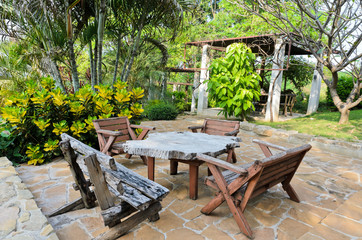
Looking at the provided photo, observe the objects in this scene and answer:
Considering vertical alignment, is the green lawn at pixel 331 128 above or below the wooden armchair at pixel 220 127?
below

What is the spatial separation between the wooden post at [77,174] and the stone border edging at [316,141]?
536 cm

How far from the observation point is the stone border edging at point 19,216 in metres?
1.73

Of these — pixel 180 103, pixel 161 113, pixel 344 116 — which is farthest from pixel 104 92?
pixel 180 103

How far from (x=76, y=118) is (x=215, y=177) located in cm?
301

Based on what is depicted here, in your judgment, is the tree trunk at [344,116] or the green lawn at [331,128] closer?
the green lawn at [331,128]

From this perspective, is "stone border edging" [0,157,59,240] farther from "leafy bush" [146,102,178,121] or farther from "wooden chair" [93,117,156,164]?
"leafy bush" [146,102,178,121]

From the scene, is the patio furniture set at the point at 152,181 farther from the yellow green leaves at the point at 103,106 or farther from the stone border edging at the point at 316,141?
the stone border edging at the point at 316,141

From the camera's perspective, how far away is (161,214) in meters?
2.33

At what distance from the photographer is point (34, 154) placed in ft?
11.7

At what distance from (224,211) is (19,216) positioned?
6.58ft

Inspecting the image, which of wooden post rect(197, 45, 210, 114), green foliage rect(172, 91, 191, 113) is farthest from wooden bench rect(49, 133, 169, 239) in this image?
green foliage rect(172, 91, 191, 113)

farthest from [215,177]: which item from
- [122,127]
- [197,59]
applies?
[197,59]

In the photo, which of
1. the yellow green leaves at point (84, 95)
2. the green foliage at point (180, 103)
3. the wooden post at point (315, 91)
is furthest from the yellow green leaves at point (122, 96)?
the wooden post at point (315, 91)

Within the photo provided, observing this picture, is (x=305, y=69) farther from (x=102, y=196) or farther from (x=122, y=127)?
(x=102, y=196)
